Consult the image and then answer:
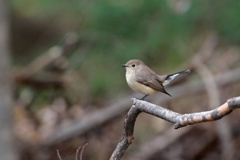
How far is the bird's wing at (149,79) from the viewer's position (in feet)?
12.6

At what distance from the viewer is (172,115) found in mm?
2291

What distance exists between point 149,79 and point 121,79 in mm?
3654

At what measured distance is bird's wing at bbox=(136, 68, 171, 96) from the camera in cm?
385

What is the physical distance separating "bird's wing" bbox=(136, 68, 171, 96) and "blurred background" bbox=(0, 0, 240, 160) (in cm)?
275

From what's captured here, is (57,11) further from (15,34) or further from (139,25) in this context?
(15,34)

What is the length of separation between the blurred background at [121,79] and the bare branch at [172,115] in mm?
4026

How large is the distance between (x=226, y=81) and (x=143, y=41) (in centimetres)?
126

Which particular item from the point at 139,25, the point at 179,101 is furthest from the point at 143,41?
the point at 179,101

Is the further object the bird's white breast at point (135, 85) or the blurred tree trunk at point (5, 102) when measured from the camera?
the blurred tree trunk at point (5, 102)

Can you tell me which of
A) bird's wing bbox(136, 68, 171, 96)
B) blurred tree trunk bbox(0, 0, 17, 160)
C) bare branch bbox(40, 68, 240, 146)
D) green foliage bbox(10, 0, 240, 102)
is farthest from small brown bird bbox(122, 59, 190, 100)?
bare branch bbox(40, 68, 240, 146)

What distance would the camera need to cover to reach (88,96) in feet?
26.1

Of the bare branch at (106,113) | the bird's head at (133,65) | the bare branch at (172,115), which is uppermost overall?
the bare branch at (106,113)

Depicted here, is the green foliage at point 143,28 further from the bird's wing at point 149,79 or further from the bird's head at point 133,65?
the bird's head at point 133,65

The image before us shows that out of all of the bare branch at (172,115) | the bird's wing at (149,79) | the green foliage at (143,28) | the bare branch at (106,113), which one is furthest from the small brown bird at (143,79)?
the bare branch at (106,113)
